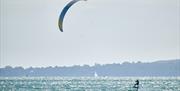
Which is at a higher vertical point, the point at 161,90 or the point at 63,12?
the point at 63,12

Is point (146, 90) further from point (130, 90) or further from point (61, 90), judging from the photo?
point (61, 90)

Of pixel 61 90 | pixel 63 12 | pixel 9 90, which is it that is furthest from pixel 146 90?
pixel 63 12

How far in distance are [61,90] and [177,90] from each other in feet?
42.1

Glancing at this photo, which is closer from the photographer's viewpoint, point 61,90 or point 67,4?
point 67,4

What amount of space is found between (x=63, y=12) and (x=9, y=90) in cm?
3351

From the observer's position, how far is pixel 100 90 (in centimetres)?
7856

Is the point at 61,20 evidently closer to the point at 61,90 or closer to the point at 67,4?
the point at 67,4

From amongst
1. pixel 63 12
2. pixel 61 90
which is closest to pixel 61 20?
pixel 63 12

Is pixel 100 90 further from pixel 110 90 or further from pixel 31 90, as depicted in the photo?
pixel 31 90

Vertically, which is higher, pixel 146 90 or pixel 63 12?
pixel 63 12

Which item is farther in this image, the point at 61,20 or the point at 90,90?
the point at 90,90

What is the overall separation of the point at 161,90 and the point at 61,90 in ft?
37.6

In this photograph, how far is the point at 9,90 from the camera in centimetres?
7656

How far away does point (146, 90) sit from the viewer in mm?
76688
